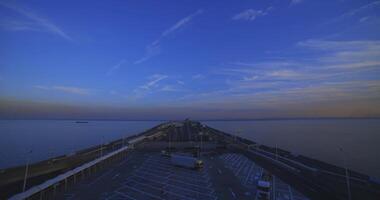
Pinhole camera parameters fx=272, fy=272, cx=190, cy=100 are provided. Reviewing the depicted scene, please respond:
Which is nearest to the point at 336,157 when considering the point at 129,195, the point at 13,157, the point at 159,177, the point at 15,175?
the point at 159,177

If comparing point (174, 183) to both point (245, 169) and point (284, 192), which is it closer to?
point (284, 192)

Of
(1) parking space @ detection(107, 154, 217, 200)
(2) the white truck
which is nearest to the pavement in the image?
(1) parking space @ detection(107, 154, 217, 200)

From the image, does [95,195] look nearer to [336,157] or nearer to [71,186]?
[71,186]

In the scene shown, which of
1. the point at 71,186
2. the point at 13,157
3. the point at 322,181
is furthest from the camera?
the point at 13,157

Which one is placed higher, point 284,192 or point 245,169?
point 245,169

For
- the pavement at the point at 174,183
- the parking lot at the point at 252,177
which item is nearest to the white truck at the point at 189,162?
the pavement at the point at 174,183

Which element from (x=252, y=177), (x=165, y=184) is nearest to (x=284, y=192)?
(x=252, y=177)
